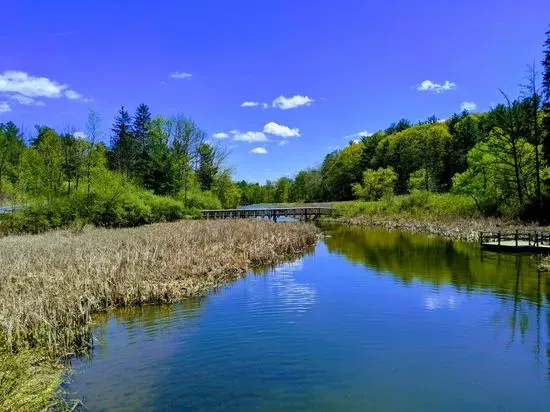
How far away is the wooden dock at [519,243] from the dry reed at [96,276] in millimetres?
13815

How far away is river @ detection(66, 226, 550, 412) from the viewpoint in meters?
8.27

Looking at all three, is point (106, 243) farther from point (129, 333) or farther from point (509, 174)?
point (509, 174)

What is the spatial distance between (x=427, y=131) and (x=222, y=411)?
92.0 metres

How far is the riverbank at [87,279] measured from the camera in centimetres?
1002

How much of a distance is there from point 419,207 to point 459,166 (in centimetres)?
2944

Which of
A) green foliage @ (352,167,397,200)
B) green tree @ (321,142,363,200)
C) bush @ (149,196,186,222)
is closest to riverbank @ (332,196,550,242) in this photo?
green foliage @ (352,167,397,200)

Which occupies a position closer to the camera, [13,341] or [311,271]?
[13,341]

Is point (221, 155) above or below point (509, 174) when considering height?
above

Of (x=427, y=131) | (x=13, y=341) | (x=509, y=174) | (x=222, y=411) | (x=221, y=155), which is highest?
(x=427, y=131)

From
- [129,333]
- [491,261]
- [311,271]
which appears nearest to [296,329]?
[129,333]

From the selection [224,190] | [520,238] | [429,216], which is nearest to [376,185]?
[429,216]

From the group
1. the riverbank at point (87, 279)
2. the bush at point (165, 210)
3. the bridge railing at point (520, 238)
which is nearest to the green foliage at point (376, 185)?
the bush at point (165, 210)

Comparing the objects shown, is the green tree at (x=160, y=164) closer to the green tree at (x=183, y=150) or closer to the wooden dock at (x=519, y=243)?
the green tree at (x=183, y=150)

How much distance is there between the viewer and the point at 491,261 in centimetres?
2369
